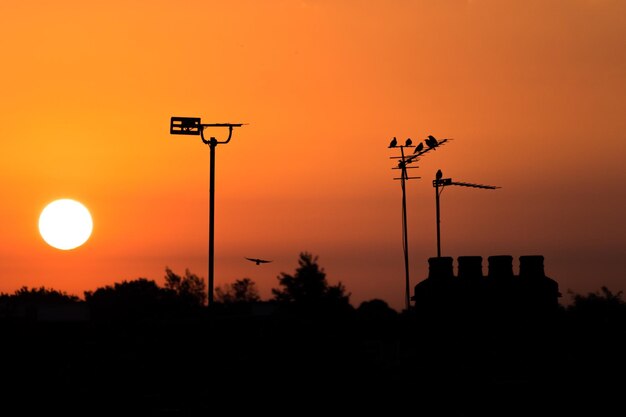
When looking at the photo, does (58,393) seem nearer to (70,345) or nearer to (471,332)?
(70,345)

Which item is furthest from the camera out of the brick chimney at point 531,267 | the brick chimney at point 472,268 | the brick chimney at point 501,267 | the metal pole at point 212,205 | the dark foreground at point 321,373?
the brick chimney at point 472,268

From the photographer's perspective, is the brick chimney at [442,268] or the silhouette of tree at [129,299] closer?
the brick chimney at [442,268]

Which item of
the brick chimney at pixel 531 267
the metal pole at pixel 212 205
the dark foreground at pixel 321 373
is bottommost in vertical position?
the dark foreground at pixel 321 373

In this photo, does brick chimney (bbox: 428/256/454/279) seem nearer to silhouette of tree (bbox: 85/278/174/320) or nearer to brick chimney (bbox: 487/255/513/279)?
brick chimney (bbox: 487/255/513/279)

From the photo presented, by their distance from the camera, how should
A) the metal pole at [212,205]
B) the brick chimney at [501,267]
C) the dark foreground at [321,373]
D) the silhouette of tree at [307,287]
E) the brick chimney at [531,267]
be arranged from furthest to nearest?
the silhouette of tree at [307,287]
the brick chimney at [501,267]
the brick chimney at [531,267]
the metal pole at [212,205]
the dark foreground at [321,373]

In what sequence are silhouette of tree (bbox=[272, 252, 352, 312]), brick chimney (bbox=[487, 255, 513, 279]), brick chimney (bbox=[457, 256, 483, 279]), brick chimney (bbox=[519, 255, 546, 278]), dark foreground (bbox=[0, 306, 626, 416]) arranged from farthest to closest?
silhouette of tree (bbox=[272, 252, 352, 312]) < brick chimney (bbox=[457, 256, 483, 279]) < brick chimney (bbox=[487, 255, 513, 279]) < brick chimney (bbox=[519, 255, 546, 278]) < dark foreground (bbox=[0, 306, 626, 416])

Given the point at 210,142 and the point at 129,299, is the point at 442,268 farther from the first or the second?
the point at 129,299

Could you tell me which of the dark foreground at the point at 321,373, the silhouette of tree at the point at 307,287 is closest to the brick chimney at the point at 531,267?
the dark foreground at the point at 321,373

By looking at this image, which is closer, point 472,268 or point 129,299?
point 472,268

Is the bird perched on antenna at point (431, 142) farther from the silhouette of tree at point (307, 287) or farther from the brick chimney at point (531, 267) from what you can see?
the silhouette of tree at point (307, 287)

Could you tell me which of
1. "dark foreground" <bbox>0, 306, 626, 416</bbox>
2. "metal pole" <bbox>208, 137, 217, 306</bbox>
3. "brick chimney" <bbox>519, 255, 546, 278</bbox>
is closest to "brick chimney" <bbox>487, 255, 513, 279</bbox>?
"brick chimney" <bbox>519, 255, 546, 278</bbox>

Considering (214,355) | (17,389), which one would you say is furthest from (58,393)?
(214,355)

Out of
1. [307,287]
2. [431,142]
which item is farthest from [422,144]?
[307,287]

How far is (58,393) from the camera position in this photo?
4606cm
